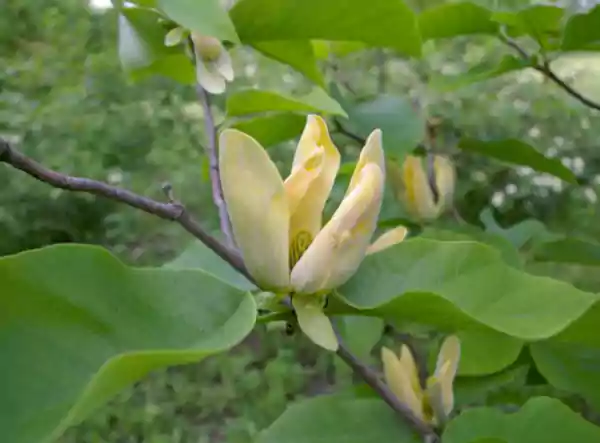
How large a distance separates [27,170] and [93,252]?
58 millimetres

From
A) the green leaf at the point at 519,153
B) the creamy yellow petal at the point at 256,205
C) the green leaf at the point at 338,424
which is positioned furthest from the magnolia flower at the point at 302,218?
the green leaf at the point at 519,153

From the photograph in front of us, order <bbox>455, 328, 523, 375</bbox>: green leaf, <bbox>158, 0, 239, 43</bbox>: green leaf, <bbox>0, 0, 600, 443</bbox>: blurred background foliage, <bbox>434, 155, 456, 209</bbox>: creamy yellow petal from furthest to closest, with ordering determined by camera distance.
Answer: <bbox>0, 0, 600, 443</bbox>: blurred background foliage
<bbox>434, 155, 456, 209</bbox>: creamy yellow petal
<bbox>455, 328, 523, 375</bbox>: green leaf
<bbox>158, 0, 239, 43</bbox>: green leaf

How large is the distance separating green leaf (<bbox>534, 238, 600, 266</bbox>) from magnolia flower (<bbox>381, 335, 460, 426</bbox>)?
1.21 feet

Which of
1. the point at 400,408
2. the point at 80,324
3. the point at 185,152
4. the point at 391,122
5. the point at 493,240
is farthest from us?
the point at 185,152

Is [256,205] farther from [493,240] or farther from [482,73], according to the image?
[482,73]

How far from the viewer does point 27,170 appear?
1.04 ft

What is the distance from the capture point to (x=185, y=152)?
1.92 metres

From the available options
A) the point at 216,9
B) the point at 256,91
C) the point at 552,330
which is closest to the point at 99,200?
the point at 256,91

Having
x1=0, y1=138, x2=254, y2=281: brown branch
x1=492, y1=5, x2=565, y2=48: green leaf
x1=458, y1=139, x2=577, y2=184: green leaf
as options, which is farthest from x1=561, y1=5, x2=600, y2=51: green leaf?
x1=0, y1=138, x2=254, y2=281: brown branch

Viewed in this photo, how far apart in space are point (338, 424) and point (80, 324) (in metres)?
0.19

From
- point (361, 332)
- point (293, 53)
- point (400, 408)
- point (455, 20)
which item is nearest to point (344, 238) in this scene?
point (400, 408)

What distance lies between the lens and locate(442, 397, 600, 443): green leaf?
0.41 metres

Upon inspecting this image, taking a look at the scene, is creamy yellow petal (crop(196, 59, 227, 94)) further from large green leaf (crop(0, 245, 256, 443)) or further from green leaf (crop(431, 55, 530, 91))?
green leaf (crop(431, 55, 530, 91))

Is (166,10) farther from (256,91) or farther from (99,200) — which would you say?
(99,200)
